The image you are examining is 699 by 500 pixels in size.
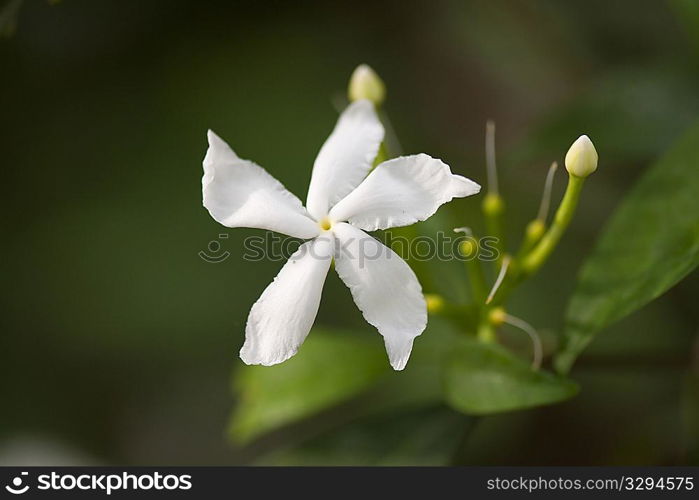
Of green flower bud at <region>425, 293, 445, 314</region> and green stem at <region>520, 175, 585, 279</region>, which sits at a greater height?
green stem at <region>520, 175, 585, 279</region>

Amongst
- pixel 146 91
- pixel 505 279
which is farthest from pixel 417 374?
pixel 146 91

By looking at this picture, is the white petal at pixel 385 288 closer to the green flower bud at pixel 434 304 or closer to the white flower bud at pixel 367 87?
the green flower bud at pixel 434 304

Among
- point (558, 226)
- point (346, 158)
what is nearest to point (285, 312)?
point (346, 158)

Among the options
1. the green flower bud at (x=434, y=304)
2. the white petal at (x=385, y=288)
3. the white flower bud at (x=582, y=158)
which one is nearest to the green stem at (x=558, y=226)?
the white flower bud at (x=582, y=158)

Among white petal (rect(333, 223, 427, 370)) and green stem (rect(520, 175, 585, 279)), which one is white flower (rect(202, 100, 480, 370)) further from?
green stem (rect(520, 175, 585, 279))

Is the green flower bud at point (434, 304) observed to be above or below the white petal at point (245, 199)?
below

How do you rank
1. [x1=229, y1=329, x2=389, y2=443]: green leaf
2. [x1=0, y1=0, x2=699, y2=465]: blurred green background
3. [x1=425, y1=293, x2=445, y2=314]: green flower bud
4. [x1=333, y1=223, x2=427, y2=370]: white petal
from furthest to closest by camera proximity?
[x1=0, y1=0, x2=699, y2=465]: blurred green background < [x1=229, y1=329, x2=389, y2=443]: green leaf < [x1=425, y1=293, x2=445, y2=314]: green flower bud < [x1=333, y1=223, x2=427, y2=370]: white petal

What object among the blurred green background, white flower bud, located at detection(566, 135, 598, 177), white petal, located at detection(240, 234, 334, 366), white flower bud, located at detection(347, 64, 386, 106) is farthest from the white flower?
the blurred green background

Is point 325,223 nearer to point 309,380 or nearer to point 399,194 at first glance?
point 399,194
